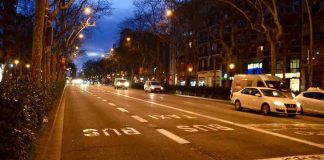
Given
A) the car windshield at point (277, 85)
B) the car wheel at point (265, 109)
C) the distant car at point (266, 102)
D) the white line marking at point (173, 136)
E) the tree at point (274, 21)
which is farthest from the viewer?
the tree at point (274, 21)

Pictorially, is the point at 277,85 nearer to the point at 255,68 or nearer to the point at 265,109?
the point at 265,109

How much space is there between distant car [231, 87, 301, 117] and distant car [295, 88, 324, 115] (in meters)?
0.95

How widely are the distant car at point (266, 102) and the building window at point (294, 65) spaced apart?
30.7m

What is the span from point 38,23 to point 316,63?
35241 mm

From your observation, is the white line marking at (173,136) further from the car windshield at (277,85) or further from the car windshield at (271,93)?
the car windshield at (277,85)

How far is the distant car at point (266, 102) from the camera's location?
20766mm

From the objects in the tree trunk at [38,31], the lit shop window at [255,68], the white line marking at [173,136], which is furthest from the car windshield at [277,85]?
the lit shop window at [255,68]

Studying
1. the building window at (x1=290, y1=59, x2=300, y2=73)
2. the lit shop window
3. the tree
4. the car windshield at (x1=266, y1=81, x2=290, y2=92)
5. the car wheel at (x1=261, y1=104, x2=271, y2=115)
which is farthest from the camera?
the lit shop window

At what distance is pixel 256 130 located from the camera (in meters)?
14.4

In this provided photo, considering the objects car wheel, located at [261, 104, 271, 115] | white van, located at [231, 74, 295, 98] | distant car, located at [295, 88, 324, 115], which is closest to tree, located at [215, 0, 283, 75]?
white van, located at [231, 74, 295, 98]

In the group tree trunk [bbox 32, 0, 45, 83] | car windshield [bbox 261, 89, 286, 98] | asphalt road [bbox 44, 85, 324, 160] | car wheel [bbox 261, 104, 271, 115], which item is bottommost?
asphalt road [bbox 44, 85, 324, 160]

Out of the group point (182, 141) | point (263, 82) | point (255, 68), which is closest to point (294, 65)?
point (255, 68)

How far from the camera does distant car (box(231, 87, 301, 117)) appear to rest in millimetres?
20766

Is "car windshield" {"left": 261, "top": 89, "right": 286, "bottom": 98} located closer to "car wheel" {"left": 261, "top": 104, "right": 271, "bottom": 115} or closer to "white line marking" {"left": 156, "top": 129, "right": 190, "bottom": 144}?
"car wheel" {"left": 261, "top": 104, "right": 271, "bottom": 115}
